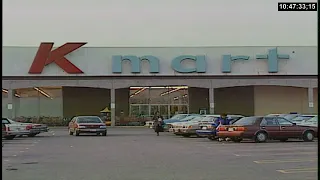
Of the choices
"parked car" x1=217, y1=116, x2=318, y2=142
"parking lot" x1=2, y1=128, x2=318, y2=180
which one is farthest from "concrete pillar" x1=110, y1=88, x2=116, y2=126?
"parking lot" x1=2, y1=128, x2=318, y2=180

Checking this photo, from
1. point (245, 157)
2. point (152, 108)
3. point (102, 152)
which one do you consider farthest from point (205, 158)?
point (152, 108)

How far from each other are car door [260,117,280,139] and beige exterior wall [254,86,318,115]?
102ft

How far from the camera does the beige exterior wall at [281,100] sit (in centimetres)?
5497

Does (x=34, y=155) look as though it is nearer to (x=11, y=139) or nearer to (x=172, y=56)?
(x=11, y=139)

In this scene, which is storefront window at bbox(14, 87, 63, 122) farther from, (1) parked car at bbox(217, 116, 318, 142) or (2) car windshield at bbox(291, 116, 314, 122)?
(1) parked car at bbox(217, 116, 318, 142)

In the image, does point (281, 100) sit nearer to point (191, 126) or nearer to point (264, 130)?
point (191, 126)

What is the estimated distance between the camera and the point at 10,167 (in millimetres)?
14070

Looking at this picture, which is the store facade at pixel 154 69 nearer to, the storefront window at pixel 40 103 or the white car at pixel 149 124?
the storefront window at pixel 40 103

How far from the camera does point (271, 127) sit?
24.2 meters
